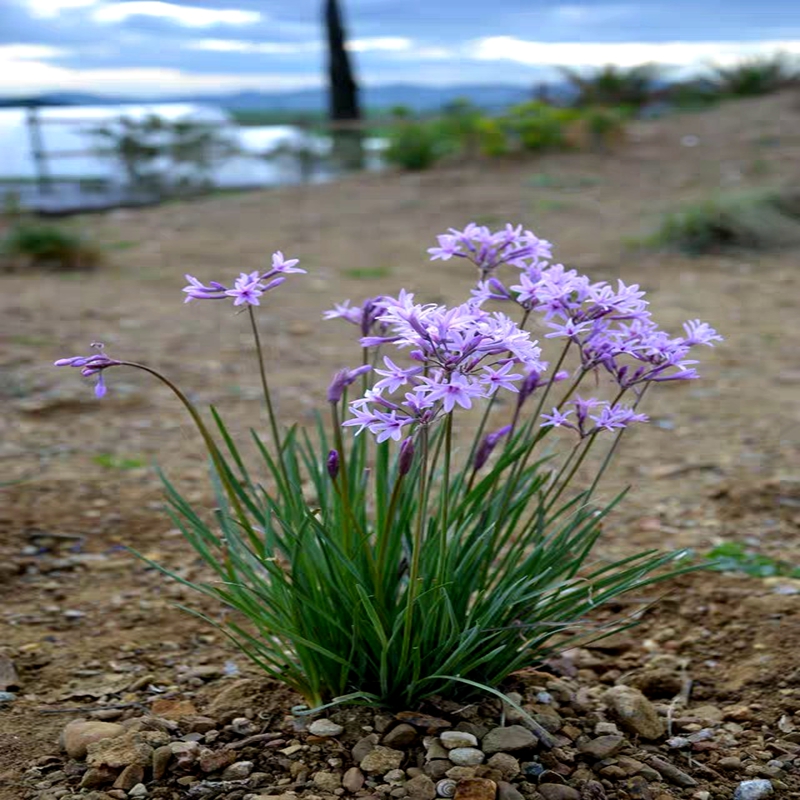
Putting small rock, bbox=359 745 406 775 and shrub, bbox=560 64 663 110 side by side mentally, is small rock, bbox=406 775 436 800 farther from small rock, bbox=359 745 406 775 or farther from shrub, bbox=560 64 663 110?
shrub, bbox=560 64 663 110

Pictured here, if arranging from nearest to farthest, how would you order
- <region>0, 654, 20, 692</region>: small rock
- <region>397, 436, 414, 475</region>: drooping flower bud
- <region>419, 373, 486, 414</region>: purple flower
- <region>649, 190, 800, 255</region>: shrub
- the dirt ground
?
<region>419, 373, 486, 414</region>: purple flower < <region>397, 436, 414, 475</region>: drooping flower bud < <region>0, 654, 20, 692</region>: small rock < the dirt ground < <region>649, 190, 800, 255</region>: shrub

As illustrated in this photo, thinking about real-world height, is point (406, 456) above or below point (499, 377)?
below

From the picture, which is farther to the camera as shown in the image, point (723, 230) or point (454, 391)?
point (723, 230)

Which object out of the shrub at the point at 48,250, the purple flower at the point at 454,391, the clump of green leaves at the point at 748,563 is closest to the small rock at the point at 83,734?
the purple flower at the point at 454,391

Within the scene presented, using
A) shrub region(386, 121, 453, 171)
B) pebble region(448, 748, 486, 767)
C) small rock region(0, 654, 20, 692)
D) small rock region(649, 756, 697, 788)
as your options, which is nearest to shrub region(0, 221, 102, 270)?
small rock region(0, 654, 20, 692)

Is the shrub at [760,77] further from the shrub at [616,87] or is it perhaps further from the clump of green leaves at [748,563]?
the clump of green leaves at [748,563]

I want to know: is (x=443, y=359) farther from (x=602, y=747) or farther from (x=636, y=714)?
(x=636, y=714)

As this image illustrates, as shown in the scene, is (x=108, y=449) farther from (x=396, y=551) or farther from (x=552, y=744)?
(x=552, y=744)

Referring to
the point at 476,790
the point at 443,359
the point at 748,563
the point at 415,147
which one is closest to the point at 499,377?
the point at 443,359
